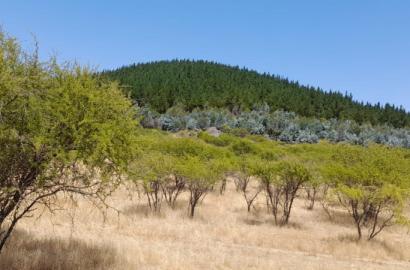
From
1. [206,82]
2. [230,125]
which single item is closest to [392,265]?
[230,125]

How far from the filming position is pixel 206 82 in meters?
174

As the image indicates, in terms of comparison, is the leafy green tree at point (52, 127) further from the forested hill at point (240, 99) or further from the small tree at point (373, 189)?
the forested hill at point (240, 99)

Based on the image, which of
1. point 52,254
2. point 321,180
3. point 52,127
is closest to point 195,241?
point 52,254

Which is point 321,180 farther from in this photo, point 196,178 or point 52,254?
point 52,254

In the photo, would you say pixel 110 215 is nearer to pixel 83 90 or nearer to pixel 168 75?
pixel 83 90

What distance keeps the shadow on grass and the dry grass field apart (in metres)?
0.03

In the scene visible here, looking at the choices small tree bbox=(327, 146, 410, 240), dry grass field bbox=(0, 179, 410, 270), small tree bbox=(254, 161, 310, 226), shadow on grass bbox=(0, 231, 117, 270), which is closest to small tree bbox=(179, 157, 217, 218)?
dry grass field bbox=(0, 179, 410, 270)

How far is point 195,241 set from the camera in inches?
806

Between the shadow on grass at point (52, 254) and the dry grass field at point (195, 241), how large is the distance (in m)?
0.03

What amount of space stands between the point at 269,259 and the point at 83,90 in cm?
1067

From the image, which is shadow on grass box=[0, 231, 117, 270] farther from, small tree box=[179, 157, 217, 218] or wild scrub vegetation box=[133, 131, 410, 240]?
small tree box=[179, 157, 217, 218]

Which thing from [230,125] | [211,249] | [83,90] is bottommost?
[211,249]

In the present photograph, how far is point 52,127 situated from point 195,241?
11943 millimetres

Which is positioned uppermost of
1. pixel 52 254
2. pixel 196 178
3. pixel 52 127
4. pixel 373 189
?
pixel 52 127
